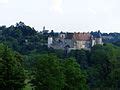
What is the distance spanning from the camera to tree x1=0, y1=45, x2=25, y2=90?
1773 inches

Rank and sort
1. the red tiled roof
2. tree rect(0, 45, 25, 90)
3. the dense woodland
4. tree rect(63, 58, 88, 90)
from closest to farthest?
1. tree rect(0, 45, 25, 90)
2. the dense woodland
3. tree rect(63, 58, 88, 90)
4. the red tiled roof

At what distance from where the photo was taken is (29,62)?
9131 centimetres

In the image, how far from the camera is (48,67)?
2094 inches

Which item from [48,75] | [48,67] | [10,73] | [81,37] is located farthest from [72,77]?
[81,37]

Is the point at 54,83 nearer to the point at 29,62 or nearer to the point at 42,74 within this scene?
the point at 42,74

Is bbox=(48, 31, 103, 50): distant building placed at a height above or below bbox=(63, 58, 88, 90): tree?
above

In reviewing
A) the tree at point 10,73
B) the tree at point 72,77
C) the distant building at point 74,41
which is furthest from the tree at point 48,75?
the distant building at point 74,41

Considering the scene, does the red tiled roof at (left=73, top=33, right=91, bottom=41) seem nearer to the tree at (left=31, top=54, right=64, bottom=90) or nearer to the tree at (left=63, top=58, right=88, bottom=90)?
the tree at (left=63, top=58, right=88, bottom=90)

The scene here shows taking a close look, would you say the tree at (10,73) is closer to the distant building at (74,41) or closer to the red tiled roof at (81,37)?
the distant building at (74,41)

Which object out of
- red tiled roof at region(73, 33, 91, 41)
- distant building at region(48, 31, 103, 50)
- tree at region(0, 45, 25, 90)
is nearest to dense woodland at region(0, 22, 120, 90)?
tree at region(0, 45, 25, 90)

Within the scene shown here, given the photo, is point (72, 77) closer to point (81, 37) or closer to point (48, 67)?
point (48, 67)

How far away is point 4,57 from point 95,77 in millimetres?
46486

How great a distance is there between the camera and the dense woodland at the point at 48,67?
151 feet

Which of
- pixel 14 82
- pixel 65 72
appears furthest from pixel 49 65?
pixel 14 82
